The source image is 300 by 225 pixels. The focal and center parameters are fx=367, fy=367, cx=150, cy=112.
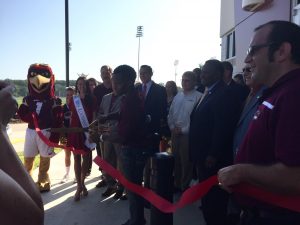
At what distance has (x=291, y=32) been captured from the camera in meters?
1.95

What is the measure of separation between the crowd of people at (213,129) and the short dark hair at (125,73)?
0.04ft

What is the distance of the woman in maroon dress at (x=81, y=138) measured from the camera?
227 inches

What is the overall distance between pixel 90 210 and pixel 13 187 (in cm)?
474

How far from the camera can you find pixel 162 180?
10.2 ft

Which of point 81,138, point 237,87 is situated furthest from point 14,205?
Result: point 81,138

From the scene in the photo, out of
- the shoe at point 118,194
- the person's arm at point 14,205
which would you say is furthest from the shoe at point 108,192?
the person's arm at point 14,205

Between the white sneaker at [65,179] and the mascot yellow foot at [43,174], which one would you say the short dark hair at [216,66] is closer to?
the mascot yellow foot at [43,174]

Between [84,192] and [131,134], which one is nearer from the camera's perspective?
[131,134]

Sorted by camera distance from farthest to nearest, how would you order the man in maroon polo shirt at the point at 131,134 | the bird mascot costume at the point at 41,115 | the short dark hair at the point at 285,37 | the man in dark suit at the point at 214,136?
the bird mascot costume at the point at 41,115 → the man in maroon polo shirt at the point at 131,134 → the man in dark suit at the point at 214,136 → the short dark hair at the point at 285,37

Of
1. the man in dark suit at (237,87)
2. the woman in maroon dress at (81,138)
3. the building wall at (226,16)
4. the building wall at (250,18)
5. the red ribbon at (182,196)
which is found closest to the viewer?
the red ribbon at (182,196)

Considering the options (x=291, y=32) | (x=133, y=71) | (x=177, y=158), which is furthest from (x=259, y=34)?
(x=177, y=158)

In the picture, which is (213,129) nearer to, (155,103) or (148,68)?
(155,103)

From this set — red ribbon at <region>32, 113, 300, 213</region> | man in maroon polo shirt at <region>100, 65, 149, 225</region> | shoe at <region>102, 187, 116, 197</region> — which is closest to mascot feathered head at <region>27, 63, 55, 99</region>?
shoe at <region>102, 187, 116, 197</region>

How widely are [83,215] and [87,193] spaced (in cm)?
88
